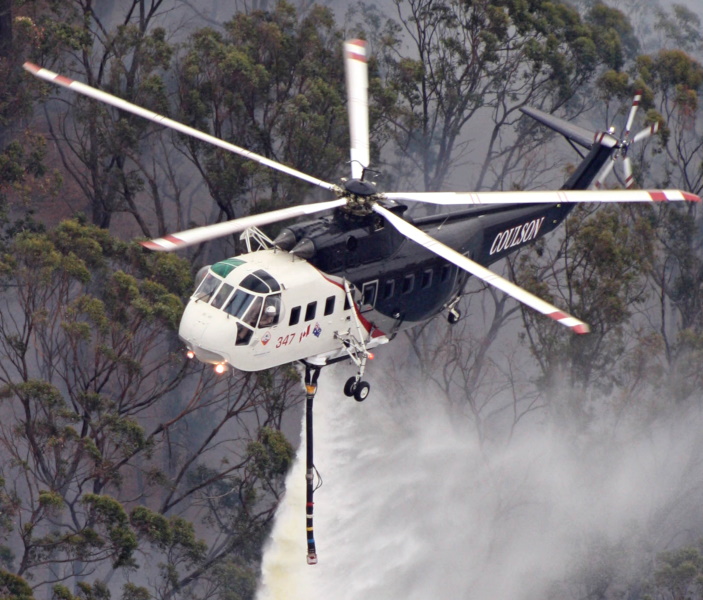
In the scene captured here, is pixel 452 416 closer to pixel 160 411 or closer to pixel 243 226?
pixel 160 411

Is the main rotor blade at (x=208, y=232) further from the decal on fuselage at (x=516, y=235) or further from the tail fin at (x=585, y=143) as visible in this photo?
the tail fin at (x=585, y=143)

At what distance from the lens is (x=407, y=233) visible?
73.3 ft

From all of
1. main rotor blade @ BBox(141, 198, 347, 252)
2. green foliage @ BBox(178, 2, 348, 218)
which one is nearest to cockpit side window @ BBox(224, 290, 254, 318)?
main rotor blade @ BBox(141, 198, 347, 252)

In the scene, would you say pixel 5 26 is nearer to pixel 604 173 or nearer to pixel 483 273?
pixel 604 173

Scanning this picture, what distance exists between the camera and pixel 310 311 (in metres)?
23.2

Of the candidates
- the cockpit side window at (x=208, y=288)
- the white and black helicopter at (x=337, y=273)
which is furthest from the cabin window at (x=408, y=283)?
the cockpit side window at (x=208, y=288)

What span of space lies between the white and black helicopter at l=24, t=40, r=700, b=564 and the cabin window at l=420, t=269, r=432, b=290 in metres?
0.03

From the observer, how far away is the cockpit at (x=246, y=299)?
22453 mm

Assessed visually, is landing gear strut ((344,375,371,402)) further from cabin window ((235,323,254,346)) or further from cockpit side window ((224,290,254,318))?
cockpit side window ((224,290,254,318))

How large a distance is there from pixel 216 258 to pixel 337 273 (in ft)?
101

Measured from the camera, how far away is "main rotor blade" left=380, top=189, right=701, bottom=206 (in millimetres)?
22516

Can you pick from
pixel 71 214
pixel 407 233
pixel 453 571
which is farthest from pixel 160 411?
pixel 407 233

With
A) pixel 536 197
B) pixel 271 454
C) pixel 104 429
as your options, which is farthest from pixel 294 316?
pixel 104 429

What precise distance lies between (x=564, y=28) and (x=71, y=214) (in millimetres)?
21557
